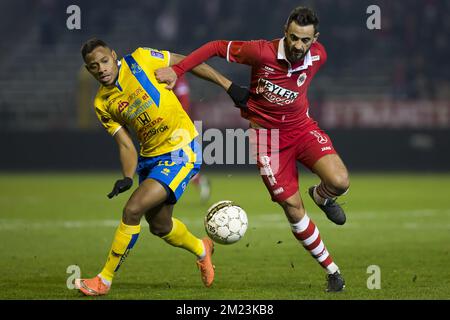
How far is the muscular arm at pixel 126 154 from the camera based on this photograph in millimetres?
7379

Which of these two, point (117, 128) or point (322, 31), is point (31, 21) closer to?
point (322, 31)

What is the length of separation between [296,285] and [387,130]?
14.3m

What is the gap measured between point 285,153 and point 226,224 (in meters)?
0.79

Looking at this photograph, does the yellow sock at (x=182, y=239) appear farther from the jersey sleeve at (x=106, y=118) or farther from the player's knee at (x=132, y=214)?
the jersey sleeve at (x=106, y=118)

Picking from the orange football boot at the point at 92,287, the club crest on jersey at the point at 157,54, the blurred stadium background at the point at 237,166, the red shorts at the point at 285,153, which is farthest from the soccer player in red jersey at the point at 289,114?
the orange football boot at the point at 92,287

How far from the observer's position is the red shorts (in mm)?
7336

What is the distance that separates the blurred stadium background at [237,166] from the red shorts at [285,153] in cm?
84

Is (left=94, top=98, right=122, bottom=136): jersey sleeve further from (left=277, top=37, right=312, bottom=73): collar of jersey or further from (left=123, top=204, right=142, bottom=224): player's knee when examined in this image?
(left=277, top=37, right=312, bottom=73): collar of jersey

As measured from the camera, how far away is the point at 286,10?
24250 mm

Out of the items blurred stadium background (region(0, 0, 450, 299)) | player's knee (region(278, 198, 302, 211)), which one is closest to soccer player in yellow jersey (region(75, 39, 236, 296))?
blurred stadium background (region(0, 0, 450, 299))

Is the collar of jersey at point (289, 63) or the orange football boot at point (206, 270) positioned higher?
the collar of jersey at point (289, 63)

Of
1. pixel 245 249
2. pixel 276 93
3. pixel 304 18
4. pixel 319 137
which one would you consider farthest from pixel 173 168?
pixel 245 249

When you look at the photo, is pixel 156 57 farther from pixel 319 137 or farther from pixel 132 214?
pixel 319 137

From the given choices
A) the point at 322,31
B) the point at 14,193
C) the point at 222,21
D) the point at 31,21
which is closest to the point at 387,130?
the point at 322,31
